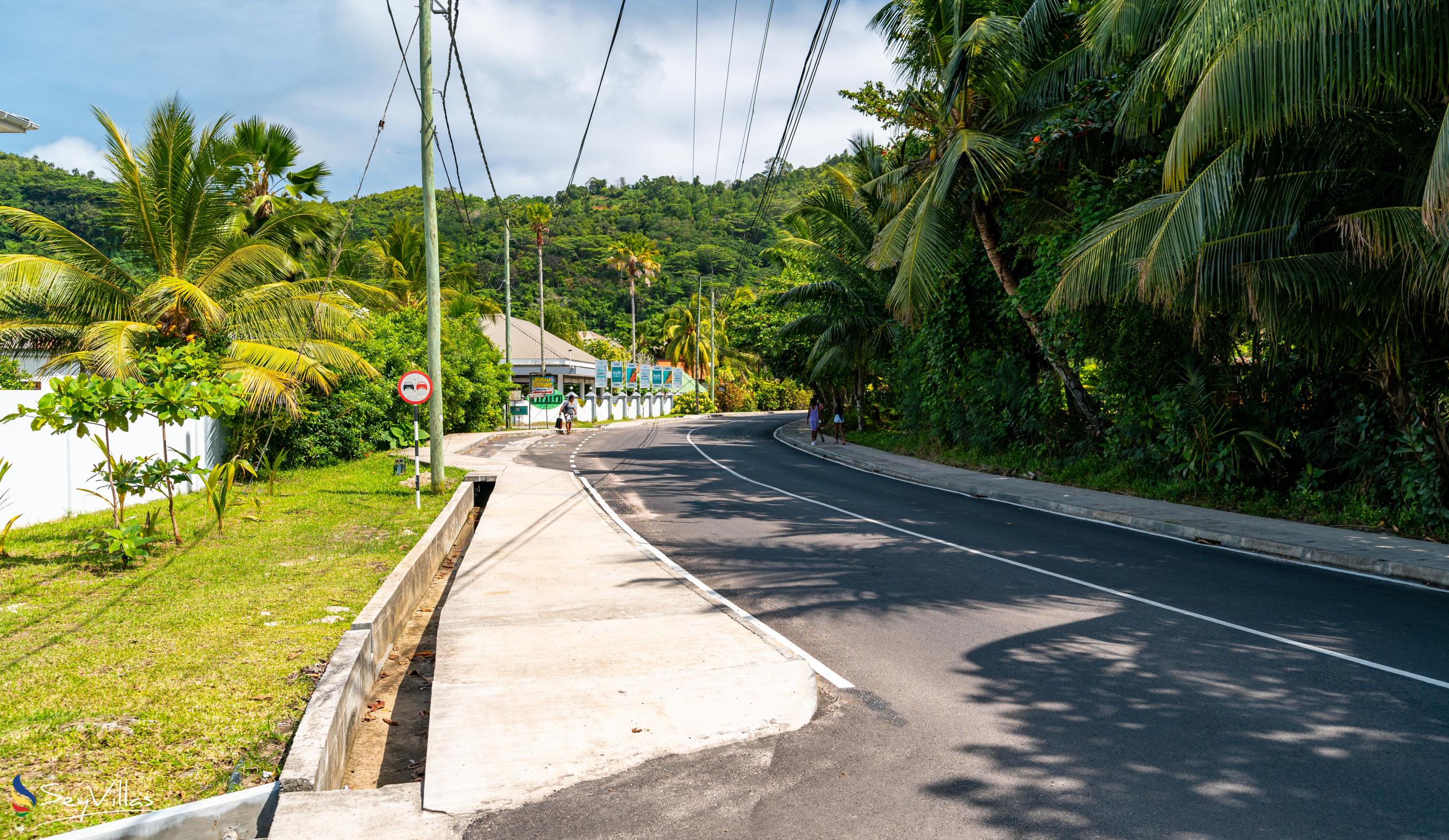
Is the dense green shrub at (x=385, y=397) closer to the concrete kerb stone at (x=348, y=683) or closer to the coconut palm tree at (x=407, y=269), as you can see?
the coconut palm tree at (x=407, y=269)

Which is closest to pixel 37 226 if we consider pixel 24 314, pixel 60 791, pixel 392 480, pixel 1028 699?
pixel 24 314

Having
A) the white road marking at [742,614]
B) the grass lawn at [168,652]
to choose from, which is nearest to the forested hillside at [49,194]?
the grass lawn at [168,652]

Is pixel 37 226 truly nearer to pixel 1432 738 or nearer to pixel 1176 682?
pixel 1176 682

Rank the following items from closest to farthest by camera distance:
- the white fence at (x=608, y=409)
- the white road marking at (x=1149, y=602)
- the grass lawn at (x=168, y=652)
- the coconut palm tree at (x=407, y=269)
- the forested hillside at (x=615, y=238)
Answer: the grass lawn at (x=168, y=652)
the white road marking at (x=1149, y=602)
the coconut palm tree at (x=407, y=269)
the white fence at (x=608, y=409)
the forested hillside at (x=615, y=238)

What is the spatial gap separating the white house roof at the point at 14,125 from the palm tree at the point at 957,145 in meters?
14.2

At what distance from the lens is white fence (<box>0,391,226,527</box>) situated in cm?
1088

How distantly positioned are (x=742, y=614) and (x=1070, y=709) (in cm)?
302

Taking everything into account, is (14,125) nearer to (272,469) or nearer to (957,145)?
(272,469)

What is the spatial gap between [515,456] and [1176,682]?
2234cm

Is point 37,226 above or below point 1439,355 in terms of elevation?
above

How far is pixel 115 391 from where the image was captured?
873 cm

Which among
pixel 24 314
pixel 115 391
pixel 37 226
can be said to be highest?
pixel 37 226

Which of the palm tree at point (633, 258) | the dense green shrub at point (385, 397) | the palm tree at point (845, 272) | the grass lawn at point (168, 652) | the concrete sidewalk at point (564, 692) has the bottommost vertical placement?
the concrete sidewalk at point (564, 692)

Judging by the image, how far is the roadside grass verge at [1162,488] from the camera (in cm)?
1201
